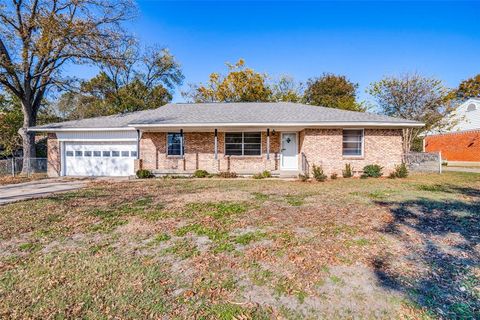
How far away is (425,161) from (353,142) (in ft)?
19.7

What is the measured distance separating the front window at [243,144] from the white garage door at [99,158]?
5.74 meters

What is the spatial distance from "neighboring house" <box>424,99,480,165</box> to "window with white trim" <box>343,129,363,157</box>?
15.1m

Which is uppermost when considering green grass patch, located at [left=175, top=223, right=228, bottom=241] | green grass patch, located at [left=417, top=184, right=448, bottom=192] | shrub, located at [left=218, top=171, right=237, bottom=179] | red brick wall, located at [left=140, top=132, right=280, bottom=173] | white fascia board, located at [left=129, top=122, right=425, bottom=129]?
white fascia board, located at [left=129, top=122, right=425, bottom=129]

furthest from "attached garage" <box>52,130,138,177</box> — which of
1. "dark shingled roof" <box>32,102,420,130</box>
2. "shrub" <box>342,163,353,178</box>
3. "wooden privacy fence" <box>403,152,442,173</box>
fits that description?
"wooden privacy fence" <box>403,152,442,173</box>

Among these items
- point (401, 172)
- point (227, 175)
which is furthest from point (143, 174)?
point (401, 172)

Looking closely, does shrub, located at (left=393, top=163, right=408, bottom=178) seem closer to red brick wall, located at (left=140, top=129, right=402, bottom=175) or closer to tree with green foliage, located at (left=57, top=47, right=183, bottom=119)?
red brick wall, located at (left=140, top=129, right=402, bottom=175)

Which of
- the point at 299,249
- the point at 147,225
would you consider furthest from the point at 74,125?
the point at 299,249

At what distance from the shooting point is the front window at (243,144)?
47.5 ft

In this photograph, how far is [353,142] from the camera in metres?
13.5

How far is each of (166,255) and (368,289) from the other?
9.56ft

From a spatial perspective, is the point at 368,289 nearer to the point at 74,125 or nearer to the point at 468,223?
the point at 468,223

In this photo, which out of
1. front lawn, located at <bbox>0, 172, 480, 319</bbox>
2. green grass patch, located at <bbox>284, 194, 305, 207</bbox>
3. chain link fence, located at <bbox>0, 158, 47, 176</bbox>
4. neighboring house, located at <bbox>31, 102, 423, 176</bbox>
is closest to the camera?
front lawn, located at <bbox>0, 172, 480, 319</bbox>

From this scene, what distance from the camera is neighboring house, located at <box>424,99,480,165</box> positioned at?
2172cm

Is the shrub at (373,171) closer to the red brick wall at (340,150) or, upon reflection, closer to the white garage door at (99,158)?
the red brick wall at (340,150)
